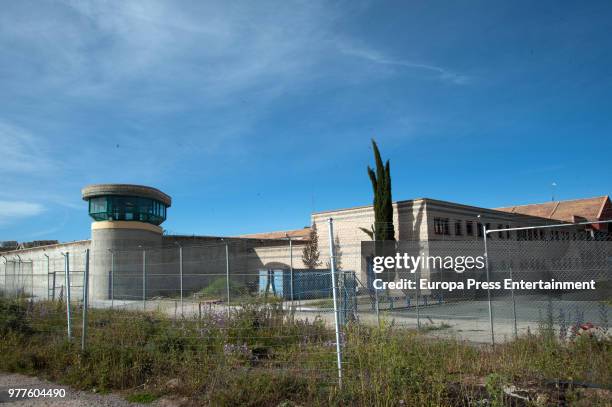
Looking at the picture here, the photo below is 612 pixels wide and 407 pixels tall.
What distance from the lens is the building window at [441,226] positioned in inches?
1324

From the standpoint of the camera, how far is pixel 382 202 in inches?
1307

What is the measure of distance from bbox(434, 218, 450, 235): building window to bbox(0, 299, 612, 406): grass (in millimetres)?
26028

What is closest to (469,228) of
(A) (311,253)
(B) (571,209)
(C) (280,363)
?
(A) (311,253)

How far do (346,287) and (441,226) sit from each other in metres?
27.3

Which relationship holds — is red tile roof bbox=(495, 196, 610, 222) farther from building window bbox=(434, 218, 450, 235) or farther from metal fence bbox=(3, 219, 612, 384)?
building window bbox=(434, 218, 450, 235)

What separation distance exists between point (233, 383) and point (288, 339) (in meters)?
2.46

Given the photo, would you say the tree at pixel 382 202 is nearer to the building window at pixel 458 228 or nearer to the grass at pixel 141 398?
the building window at pixel 458 228

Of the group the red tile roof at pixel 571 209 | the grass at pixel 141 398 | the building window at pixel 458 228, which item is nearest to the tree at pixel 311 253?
the building window at pixel 458 228

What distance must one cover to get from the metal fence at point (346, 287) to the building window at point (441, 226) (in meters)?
1.80

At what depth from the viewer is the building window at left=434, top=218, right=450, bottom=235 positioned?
33.6 meters

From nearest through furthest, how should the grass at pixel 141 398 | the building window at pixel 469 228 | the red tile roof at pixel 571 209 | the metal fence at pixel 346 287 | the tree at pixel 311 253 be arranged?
1. the grass at pixel 141 398
2. the metal fence at pixel 346 287
3. the tree at pixel 311 253
4. the building window at pixel 469 228
5. the red tile roof at pixel 571 209

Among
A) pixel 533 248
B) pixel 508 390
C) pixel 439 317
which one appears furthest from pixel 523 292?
pixel 508 390

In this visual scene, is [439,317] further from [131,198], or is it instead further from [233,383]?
[131,198]

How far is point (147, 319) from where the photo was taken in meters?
8.59
